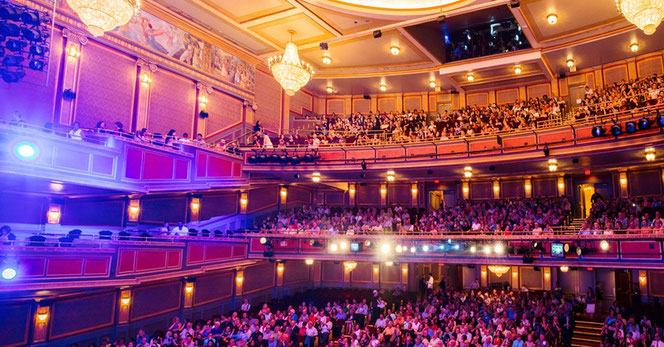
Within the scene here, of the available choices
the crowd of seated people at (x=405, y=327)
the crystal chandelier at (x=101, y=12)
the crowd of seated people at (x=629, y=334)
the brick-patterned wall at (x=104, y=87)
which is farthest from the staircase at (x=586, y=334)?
the brick-patterned wall at (x=104, y=87)

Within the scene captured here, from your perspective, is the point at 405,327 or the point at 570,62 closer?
the point at 405,327

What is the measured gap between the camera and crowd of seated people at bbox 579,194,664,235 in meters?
10.8

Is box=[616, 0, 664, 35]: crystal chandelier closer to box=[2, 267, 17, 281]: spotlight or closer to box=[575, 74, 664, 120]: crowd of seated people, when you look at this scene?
box=[575, 74, 664, 120]: crowd of seated people

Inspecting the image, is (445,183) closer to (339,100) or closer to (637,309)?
(339,100)

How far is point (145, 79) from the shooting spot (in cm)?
1311

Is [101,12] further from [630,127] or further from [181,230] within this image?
[630,127]

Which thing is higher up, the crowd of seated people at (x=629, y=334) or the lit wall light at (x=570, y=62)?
the lit wall light at (x=570, y=62)

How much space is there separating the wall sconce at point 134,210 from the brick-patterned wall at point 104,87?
6.86ft

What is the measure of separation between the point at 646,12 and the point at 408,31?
742 cm

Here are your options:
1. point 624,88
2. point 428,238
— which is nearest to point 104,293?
point 428,238

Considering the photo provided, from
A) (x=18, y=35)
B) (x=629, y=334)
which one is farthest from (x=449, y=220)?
(x=18, y=35)

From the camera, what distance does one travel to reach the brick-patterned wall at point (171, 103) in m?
13.5

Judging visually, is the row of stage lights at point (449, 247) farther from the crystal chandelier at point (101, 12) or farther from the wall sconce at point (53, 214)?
the crystal chandelier at point (101, 12)

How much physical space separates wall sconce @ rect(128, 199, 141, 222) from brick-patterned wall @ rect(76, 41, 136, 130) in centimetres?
209
